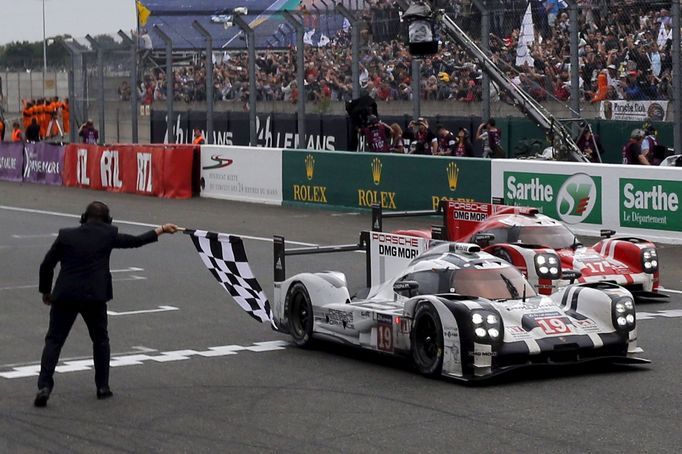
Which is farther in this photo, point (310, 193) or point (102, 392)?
point (310, 193)

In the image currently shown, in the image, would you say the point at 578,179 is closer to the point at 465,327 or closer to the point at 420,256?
the point at 420,256

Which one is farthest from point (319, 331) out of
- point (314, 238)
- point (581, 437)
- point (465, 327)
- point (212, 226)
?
point (212, 226)

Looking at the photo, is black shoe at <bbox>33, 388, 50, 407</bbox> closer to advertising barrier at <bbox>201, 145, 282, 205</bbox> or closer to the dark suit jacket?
the dark suit jacket

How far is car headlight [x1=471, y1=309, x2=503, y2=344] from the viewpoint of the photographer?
33.6ft

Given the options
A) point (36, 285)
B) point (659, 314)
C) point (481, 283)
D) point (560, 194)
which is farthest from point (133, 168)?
point (481, 283)

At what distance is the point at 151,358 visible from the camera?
12.1 m

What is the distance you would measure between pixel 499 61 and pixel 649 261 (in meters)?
12.3

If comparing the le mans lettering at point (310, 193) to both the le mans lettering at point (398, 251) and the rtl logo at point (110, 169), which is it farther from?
the le mans lettering at point (398, 251)

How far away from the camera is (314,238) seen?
22750 mm

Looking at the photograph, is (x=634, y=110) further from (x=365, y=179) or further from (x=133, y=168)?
(x=133, y=168)

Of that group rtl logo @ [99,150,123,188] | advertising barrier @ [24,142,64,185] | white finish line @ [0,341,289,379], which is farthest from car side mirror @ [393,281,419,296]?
advertising barrier @ [24,142,64,185]

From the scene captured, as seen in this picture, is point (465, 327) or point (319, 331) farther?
point (319, 331)

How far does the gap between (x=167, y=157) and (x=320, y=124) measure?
14.7ft

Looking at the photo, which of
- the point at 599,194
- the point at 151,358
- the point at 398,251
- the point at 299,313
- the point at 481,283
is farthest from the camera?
the point at 599,194
